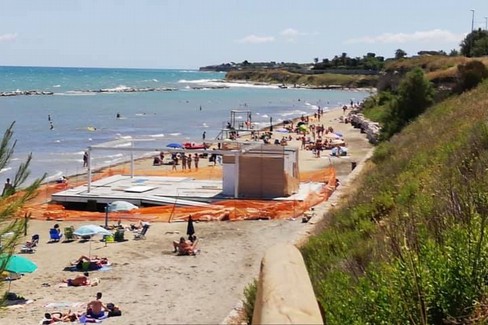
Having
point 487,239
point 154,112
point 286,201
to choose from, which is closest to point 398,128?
point 286,201

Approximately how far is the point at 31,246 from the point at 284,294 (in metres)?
19.3

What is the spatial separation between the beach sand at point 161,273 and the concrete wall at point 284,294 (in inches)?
427

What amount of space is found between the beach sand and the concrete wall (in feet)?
35.6

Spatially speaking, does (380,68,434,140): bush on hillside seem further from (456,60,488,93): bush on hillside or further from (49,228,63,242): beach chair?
(49,228,63,242): beach chair

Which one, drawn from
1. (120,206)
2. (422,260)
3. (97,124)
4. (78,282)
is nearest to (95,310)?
(78,282)

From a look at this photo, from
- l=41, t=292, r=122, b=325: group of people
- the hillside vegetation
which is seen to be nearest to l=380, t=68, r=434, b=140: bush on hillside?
l=41, t=292, r=122, b=325: group of people

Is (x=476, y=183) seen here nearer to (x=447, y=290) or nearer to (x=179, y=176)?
(x=447, y=290)

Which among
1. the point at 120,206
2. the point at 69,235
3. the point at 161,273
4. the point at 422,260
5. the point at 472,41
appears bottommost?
the point at 161,273

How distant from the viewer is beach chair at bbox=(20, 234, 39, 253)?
2020 cm

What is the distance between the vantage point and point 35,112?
82625 mm

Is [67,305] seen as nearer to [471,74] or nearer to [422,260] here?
[422,260]

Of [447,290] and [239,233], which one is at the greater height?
[447,290]

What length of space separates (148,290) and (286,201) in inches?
432

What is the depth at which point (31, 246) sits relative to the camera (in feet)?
67.4
